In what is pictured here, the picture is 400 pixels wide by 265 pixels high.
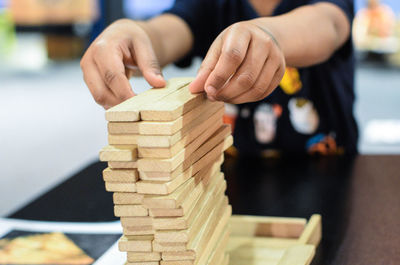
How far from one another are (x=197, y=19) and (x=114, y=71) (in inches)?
27.3

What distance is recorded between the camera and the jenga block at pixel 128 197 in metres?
0.65

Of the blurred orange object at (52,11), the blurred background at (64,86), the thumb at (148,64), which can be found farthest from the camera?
the blurred orange object at (52,11)

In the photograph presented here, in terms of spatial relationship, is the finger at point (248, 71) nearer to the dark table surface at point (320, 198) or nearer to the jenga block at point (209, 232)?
the jenga block at point (209, 232)

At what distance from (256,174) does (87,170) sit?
472 millimetres

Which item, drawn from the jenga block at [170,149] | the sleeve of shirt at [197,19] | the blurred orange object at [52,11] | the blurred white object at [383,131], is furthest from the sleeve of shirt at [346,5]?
the blurred orange object at [52,11]

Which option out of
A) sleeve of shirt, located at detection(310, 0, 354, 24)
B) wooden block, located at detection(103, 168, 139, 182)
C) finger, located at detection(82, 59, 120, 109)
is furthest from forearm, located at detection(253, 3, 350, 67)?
wooden block, located at detection(103, 168, 139, 182)

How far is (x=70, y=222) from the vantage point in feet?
3.58

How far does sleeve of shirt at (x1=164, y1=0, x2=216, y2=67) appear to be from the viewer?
1.50 meters

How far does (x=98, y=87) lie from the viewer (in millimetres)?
923

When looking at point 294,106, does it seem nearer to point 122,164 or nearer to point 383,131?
point 122,164

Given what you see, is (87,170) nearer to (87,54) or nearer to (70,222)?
(70,222)

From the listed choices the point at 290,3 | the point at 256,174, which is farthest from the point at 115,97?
the point at 290,3

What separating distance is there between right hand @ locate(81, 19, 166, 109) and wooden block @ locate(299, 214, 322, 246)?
35cm

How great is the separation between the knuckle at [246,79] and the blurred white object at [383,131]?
327cm
